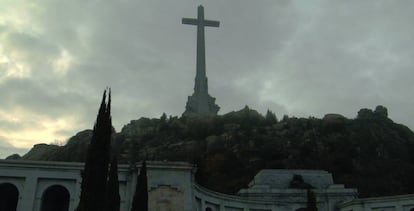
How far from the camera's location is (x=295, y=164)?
237 ft

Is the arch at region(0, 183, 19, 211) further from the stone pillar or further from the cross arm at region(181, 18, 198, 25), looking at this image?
the cross arm at region(181, 18, 198, 25)

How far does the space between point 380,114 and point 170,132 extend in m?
40.9

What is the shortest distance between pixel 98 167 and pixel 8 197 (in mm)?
16567

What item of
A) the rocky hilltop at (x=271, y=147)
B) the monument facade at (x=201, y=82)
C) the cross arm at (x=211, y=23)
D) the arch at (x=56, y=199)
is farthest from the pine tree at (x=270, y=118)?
the arch at (x=56, y=199)

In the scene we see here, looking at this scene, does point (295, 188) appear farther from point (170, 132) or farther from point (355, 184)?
point (170, 132)

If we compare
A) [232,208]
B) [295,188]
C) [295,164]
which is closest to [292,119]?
[295,164]

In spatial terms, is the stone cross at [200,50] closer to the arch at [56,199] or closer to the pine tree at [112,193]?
the arch at [56,199]

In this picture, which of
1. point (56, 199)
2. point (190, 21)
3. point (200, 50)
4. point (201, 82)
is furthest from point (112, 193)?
point (190, 21)

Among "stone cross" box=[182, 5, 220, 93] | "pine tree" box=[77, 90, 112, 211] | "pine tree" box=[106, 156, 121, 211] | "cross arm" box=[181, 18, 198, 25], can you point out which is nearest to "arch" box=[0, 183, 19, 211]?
"pine tree" box=[106, 156, 121, 211]

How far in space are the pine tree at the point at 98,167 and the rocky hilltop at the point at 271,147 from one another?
1799 inches

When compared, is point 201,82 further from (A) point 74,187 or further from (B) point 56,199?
(A) point 74,187

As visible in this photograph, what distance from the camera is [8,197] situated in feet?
107

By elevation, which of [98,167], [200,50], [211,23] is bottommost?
[98,167]

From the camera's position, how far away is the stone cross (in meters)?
70.3
